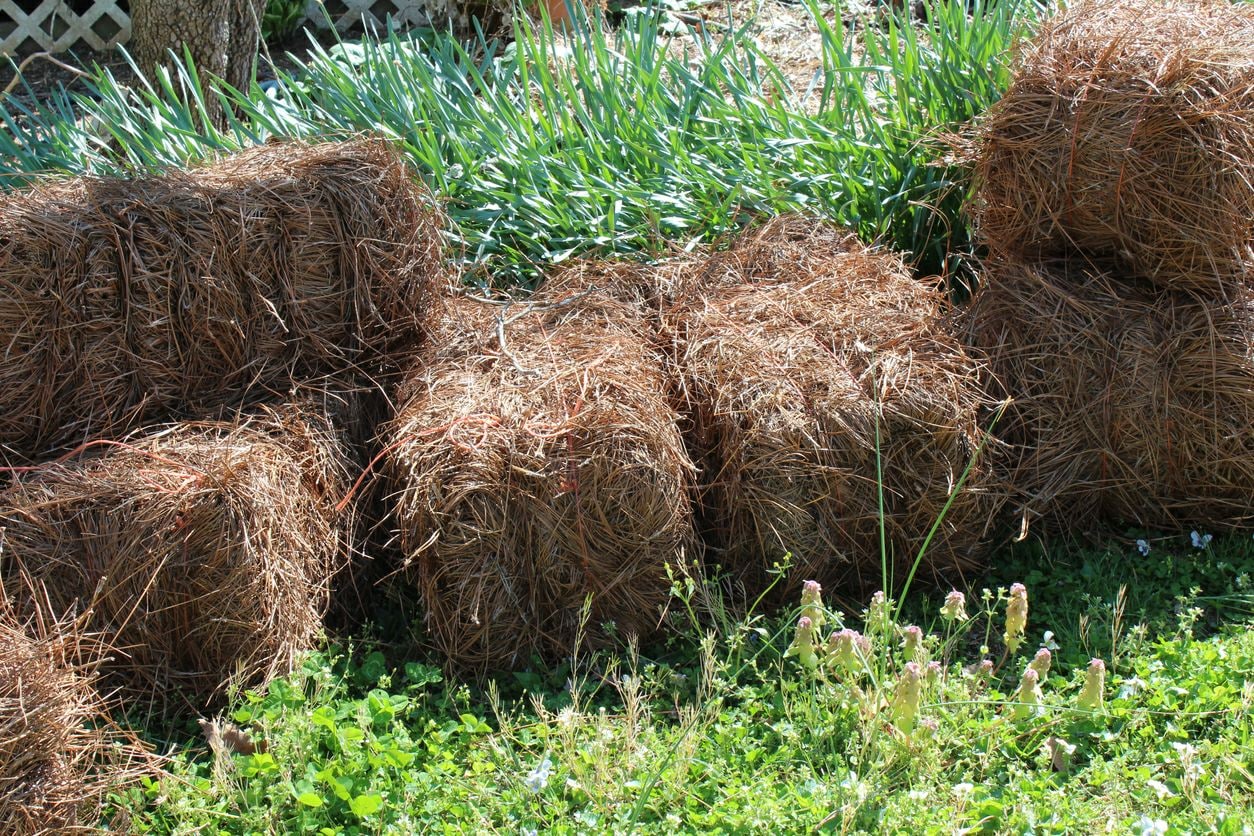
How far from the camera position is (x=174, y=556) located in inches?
93.6

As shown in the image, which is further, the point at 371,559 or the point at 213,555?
the point at 371,559

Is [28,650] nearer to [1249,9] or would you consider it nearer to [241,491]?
[241,491]

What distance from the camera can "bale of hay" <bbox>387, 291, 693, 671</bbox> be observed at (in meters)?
2.50

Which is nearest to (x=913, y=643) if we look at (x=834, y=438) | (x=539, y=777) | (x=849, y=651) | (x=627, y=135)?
(x=849, y=651)

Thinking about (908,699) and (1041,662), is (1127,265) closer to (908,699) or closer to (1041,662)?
(1041,662)

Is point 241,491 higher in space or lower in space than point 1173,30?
lower

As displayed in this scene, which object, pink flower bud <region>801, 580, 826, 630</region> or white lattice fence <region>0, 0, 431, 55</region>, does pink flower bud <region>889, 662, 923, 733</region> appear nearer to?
pink flower bud <region>801, 580, 826, 630</region>

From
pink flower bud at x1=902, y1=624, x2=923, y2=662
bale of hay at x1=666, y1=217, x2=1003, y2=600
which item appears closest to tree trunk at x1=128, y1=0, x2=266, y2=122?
bale of hay at x1=666, y1=217, x2=1003, y2=600

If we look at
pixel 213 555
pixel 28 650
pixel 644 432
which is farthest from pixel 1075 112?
pixel 28 650

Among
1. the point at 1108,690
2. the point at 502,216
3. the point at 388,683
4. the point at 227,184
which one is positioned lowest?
the point at 1108,690

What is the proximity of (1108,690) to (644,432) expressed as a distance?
1083 mm

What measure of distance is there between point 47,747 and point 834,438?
166cm

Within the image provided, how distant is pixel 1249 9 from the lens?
117 inches

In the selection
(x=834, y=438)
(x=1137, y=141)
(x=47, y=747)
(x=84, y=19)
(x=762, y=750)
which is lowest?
(x=762, y=750)
